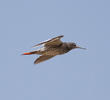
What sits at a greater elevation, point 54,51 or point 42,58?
point 42,58

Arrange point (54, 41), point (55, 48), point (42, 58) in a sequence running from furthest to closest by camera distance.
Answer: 1. point (42, 58)
2. point (55, 48)
3. point (54, 41)

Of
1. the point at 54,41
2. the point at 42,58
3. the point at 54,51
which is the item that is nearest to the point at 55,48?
the point at 54,51

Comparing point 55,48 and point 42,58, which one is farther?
point 42,58

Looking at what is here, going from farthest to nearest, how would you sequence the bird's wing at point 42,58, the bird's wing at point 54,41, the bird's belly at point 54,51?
the bird's wing at point 42,58
the bird's belly at point 54,51
the bird's wing at point 54,41

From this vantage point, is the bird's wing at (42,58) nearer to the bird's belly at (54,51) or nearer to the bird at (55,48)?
the bird at (55,48)

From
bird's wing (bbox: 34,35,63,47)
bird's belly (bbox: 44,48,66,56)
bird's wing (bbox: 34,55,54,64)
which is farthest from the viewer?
bird's wing (bbox: 34,55,54,64)

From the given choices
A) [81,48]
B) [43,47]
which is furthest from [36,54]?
[81,48]

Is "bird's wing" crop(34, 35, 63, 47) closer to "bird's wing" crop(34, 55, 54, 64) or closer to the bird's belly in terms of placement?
the bird's belly

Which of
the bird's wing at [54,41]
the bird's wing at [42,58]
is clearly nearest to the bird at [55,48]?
the bird's wing at [54,41]

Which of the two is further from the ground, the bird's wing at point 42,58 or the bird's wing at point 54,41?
the bird's wing at point 42,58

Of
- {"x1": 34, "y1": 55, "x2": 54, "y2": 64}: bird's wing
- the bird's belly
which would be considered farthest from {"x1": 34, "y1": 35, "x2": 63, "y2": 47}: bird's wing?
{"x1": 34, "y1": 55, "x2": 54, "y2": 64}: bird's wing

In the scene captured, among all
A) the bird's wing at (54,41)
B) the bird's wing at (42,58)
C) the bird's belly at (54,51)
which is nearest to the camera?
the bird's wing at (54,41)

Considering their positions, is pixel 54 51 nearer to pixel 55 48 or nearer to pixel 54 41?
pixel 55 48

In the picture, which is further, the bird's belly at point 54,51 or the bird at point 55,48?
the bird's belly at point 54,51
